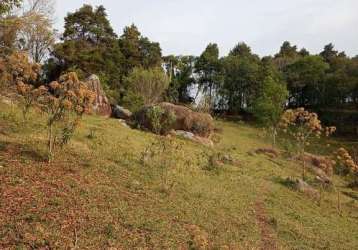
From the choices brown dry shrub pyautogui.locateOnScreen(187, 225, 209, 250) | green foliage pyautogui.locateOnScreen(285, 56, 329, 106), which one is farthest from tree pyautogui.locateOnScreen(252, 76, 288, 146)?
brown dry shrub pyautogui.locateOnScreen(187, 225, 209, 250)

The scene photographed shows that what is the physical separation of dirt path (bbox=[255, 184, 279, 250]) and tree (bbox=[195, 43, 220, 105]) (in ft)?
198

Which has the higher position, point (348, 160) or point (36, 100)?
point (36, 100)

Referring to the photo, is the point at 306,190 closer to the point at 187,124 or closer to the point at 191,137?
the point at 191,137

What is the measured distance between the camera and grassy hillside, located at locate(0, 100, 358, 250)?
42.5 ft

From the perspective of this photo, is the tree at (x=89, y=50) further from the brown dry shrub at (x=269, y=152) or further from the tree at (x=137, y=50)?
the brown dry shrub at (x=269, y=152)

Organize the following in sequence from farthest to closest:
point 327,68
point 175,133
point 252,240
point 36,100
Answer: point 327,68, point 175,133, point 36,100, point 252,240

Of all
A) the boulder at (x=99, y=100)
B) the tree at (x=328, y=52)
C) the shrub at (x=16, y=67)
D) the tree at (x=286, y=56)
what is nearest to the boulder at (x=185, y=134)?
the boulder at (x=99, y=100)

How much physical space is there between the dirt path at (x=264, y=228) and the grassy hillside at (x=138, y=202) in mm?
54

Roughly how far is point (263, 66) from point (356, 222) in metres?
58.6

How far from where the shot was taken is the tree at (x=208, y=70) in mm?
81506

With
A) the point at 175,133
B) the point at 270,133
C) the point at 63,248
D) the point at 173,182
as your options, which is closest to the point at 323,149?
the point at 270,133

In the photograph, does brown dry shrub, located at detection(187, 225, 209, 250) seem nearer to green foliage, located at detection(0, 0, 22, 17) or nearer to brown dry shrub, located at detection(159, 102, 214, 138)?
green foliage, located at detection(0, 0, 22, 17)

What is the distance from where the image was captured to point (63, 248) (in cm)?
1163

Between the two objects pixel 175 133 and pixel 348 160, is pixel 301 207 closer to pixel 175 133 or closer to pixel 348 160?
pixel 348 160
